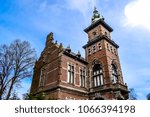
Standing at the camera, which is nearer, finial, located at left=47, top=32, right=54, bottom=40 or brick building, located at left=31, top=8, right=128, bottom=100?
brick building, located at left=31, top=8, right=128, bottom=100

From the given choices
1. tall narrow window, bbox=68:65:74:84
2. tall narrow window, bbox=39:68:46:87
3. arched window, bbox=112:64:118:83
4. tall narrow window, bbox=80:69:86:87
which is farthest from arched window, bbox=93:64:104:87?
tall narrow window, bbox=39:68:46:87

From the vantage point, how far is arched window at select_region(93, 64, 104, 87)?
849 inches

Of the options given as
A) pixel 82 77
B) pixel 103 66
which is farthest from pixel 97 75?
pixel 82 77

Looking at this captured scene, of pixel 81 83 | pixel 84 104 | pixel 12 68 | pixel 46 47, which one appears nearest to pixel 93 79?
pixel 81 83

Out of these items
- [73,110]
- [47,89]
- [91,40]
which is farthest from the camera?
[91,40]

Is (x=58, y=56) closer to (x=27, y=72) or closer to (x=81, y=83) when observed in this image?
(x=81, y=83)

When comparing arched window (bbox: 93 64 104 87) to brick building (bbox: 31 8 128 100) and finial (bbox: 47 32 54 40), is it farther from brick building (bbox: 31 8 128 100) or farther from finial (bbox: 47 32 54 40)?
finial (bbox: 47 32 54 40)

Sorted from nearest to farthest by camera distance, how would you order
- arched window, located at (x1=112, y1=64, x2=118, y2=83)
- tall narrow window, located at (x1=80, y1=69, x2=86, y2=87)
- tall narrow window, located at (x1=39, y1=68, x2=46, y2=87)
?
tall narrow window, located at (x1=39, y1=68, x2=46, y2=87) → tall narrow window, located at (x1=80, y1=69, x2=86, y2=87) → arched window, located at (x1=112, y1=64, x2=118, y2=83)

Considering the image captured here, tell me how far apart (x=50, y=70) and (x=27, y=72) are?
5360mm

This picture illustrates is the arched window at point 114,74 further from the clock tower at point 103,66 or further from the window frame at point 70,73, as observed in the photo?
the window frame at point 70,73

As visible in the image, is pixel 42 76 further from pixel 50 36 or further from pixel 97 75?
pixel 97 75

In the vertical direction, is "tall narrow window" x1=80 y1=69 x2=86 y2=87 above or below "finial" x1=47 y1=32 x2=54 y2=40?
below

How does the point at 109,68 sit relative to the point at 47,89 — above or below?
above

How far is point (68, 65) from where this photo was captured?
67.9 ft
